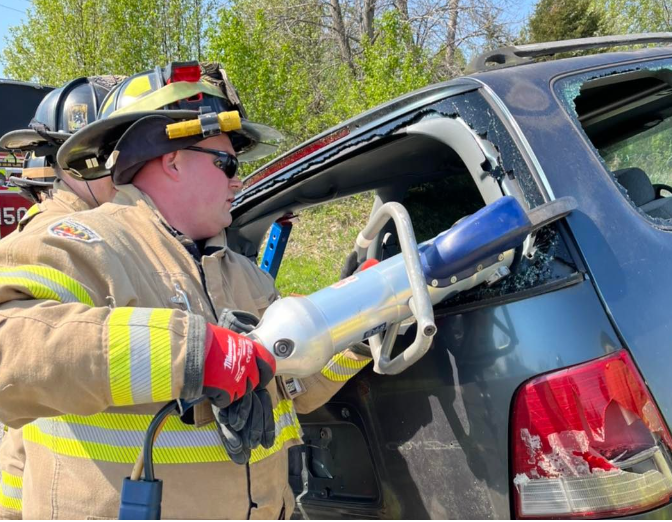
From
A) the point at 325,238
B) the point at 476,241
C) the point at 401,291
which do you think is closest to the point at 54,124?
the point at 401,291

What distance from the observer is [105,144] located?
6.48 feet

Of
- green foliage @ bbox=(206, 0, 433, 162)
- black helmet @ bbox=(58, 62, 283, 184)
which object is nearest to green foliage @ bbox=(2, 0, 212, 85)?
green foliage @ bbox=(206, 0, 433, 162)

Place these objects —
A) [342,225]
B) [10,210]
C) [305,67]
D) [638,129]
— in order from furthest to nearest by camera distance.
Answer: [305,67]
[342,225]
[10,210]
[638,129]

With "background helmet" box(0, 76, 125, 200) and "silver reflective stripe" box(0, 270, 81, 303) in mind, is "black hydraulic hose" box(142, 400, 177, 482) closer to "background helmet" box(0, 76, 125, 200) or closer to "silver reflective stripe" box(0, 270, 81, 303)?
"silver reflective stripe" box(0, 270, 81, 303)

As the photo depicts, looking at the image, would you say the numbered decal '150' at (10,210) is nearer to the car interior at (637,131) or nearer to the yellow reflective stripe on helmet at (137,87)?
the yellow reflective stripe on helmet at (137,87)

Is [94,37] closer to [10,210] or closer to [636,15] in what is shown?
[10,210]

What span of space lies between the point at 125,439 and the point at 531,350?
0.97 metres

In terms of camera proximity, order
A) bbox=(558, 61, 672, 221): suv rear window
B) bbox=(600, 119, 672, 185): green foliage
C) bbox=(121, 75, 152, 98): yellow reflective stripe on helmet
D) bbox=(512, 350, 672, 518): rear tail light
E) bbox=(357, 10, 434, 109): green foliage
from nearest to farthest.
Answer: bbox=(512, 350, 672, 518): rear tail light < bbox=(121, 75, 152, 98): yellow reflective stripe on helmet < bbox=(558, 61, 672, 221): suv rear window < bbox=(600, 119, 672, 185): green foliage < bbox=(357, 10, 434, 109): green foliage

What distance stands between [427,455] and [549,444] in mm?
396

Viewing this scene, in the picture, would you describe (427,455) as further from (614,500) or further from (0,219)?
(0,219)

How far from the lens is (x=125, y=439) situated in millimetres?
1490

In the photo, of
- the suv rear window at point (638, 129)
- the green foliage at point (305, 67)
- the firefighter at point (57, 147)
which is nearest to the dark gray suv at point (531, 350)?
the suv rear window at point (638, 129)

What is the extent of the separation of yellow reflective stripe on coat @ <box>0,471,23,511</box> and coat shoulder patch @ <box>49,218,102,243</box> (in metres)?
1.05

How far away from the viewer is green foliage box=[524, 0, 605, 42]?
20891 mm
